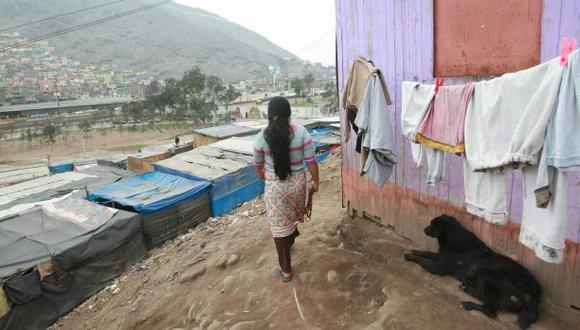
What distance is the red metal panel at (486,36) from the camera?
2492 mm

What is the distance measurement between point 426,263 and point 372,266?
0.49 metres

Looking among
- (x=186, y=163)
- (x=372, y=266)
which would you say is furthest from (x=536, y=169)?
(x=186, y=163)

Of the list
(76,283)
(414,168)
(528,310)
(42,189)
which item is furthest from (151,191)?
(528,310)

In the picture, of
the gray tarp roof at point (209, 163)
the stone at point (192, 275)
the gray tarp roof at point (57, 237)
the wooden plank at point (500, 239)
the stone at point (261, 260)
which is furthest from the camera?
the gray tarp roof at point (209, 163)

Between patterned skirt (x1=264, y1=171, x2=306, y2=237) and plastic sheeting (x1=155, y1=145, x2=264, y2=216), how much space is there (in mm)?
7509

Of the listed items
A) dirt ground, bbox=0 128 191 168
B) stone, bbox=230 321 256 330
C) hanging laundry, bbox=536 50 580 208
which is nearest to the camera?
hanging laundry, bbox=536 50 580 208

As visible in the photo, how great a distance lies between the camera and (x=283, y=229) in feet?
11.1

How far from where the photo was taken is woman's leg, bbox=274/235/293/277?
3.43m

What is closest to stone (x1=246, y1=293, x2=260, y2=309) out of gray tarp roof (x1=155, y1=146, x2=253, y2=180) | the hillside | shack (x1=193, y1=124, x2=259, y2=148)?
gray tarp roof (x1=155, y1=146, x2=253, y2=180)

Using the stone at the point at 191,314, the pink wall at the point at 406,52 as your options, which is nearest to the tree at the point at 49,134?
the stone at the point at 191,314

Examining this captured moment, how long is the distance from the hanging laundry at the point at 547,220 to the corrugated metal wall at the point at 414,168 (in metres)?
0.63

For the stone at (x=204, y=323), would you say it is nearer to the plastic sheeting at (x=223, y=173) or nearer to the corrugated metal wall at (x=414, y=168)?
the corrugated metal wall at (x=414, y=168)

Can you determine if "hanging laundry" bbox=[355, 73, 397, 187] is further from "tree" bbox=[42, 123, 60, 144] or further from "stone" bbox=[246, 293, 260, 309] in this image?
"tree" bbox=[42, 123, 60, 144]

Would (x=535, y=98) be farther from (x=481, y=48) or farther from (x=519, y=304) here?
(x=519, y=304)
